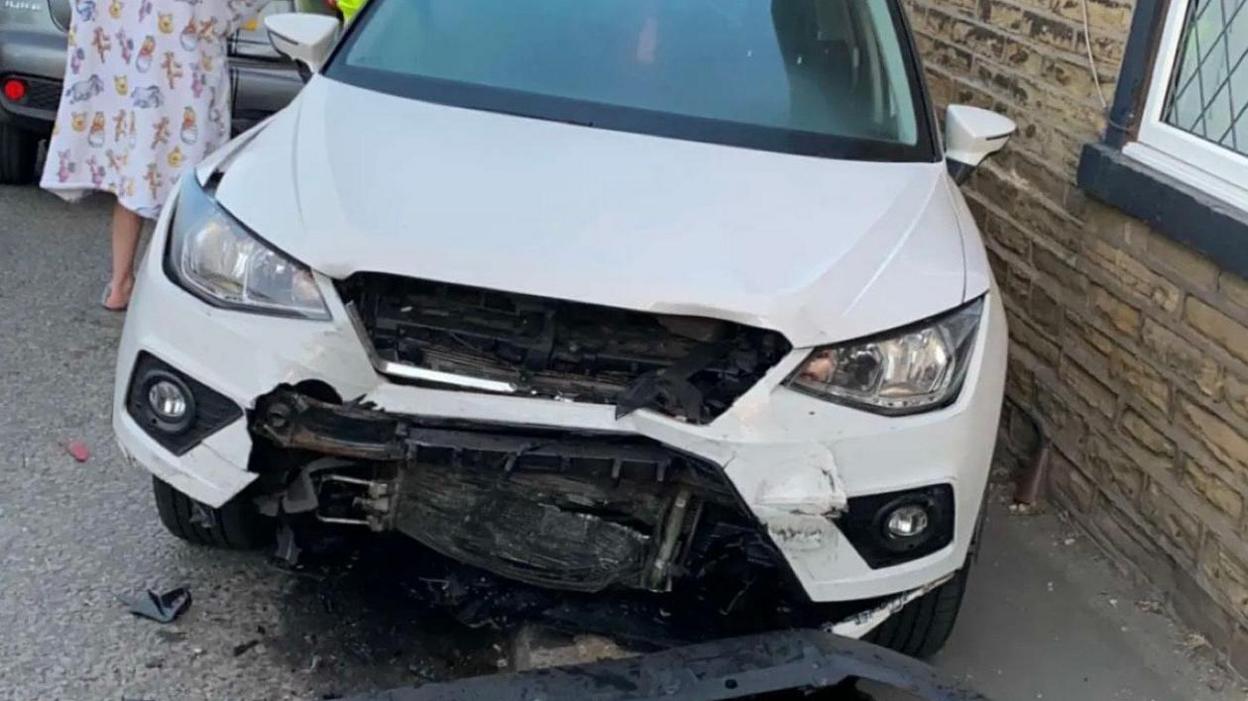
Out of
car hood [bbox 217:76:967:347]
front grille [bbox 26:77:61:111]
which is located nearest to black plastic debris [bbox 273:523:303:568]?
car hood [bbox 217:76:967:347]

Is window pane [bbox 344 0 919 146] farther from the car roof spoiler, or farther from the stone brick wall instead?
the car roof spoiler

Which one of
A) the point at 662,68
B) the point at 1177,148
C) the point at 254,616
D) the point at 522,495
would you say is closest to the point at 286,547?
the point at 254,616

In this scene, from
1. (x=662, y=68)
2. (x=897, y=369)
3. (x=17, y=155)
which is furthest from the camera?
(x=17, y=155)

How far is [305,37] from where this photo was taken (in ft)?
14.1

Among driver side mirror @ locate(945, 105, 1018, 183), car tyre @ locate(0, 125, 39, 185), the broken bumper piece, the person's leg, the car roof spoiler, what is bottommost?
car tyre @ locate(0, 125, 39, 185)

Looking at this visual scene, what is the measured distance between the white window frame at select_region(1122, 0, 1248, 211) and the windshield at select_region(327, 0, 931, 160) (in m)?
0.71

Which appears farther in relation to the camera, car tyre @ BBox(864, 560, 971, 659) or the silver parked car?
the silver parked car

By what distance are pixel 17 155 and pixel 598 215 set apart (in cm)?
463

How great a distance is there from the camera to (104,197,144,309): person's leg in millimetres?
5363

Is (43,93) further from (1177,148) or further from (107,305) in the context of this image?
(1177,148)

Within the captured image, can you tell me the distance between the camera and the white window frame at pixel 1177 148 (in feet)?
12.8

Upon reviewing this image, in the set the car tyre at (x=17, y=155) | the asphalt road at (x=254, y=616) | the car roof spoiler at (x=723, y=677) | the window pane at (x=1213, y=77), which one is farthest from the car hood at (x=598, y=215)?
the car tyre at (x=17, y=155)

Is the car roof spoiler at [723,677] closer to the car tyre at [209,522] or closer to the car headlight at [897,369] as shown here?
the car headlight at [897,369]

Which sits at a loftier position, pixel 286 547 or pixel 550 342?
pixel 550 342
